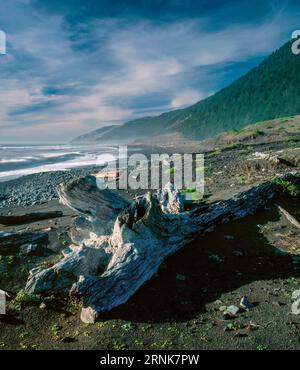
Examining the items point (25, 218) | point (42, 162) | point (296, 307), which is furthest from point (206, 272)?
point (42, 162)

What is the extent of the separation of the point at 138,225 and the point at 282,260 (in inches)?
142

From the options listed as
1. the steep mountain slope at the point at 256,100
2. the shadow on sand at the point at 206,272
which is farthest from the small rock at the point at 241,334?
the steep mountain slope at the point at 256,100

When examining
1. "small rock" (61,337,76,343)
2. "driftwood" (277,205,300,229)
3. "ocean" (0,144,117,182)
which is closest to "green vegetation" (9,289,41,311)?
"small rock" (61,337,76,343)

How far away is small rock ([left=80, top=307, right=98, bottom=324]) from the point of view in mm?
6547

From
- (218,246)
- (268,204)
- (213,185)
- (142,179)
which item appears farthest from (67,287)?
(142,179)

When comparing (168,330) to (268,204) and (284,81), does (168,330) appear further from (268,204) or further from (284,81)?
(284,81)

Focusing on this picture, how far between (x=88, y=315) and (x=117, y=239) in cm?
190

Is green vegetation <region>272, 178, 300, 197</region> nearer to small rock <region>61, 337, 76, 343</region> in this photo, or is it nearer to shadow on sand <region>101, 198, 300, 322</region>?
shadow on sand <region>101, 198, 300, 322</region>

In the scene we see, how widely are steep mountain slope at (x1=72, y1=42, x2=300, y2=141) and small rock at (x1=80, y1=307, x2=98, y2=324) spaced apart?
126168mm

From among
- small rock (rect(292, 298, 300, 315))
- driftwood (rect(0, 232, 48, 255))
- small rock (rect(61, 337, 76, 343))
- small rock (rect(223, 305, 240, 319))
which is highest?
driftwood (rect(0, 232, 48, 255))

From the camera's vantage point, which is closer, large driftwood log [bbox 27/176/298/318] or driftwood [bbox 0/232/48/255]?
large driftwood log [bbox 27/176/298/318]

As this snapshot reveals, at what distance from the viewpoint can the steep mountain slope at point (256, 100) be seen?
13604 centimetres

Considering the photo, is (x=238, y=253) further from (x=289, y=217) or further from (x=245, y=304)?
(x=289, y=217)

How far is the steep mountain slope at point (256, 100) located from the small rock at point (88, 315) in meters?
126
